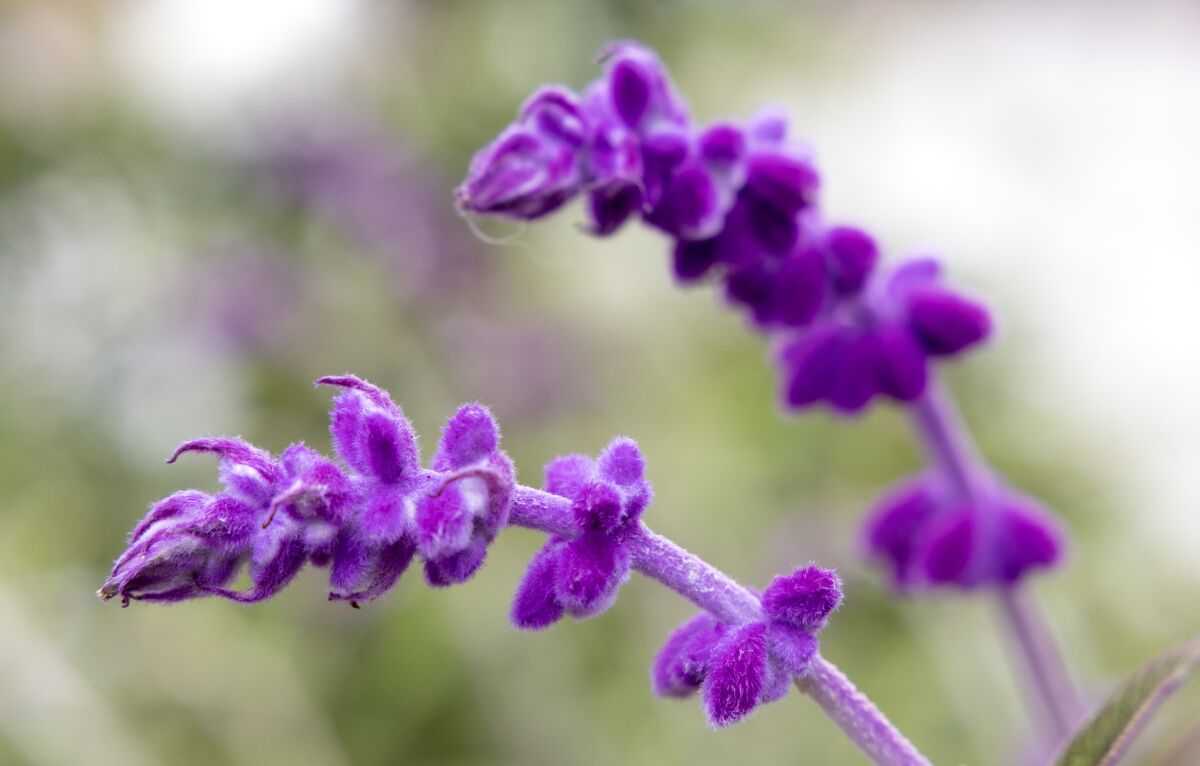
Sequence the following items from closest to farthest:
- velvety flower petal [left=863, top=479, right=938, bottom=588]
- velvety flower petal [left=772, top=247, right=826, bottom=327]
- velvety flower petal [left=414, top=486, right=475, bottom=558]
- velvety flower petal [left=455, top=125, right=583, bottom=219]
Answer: velvety flower petal [left=414, top=486, right=475, bottom=558]
velvety flower petal [left=455, top=125, right=583, bottom=219]
velvety flower petal [left=772, top=247, right=826, bottom=327]
velvety flower petal [left=863, top=479, right=938, bottom=588]

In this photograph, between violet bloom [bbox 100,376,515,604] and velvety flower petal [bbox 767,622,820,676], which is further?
velvety flower petal [bbox 767,622,820,676]

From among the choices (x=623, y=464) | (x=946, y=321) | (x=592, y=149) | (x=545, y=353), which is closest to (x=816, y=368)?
(x=946, y=321)

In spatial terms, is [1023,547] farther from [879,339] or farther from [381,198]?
[381,198]

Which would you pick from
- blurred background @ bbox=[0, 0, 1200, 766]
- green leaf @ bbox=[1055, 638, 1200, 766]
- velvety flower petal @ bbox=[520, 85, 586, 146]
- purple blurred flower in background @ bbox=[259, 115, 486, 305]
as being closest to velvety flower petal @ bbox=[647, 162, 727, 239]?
velvety flower petal @ bbox=[520, 85, 586, 146]

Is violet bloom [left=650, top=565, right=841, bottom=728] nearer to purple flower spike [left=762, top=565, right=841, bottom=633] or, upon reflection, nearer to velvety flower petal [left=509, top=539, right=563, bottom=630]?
purple flower spike [left=762, top=565, right=841, bottom=633]

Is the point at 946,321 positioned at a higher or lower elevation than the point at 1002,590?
higher

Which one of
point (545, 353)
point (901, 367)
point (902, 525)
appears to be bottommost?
point (902, 525)

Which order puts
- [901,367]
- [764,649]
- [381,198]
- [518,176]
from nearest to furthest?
[764,649], [518,176], [901,367], [381,198]
